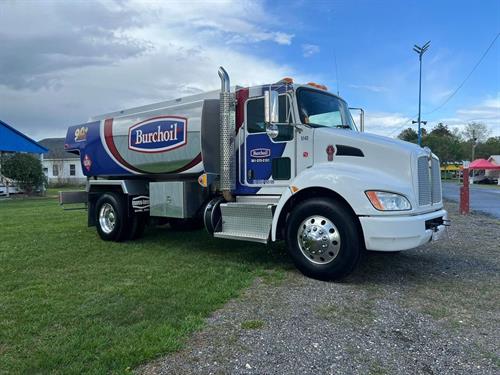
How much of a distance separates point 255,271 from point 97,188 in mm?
4755

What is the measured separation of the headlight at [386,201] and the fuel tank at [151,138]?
9.33 feet

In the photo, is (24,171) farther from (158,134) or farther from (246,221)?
(246,221)

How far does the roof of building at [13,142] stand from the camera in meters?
25.2

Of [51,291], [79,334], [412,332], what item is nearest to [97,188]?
[51,291]

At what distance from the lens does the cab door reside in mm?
6383

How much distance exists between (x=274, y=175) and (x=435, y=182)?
2.33 metres

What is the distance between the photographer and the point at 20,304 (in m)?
4.86

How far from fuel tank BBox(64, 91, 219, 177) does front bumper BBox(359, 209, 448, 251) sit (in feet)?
9.68

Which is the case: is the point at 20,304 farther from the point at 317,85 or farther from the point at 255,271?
the point at 317,85

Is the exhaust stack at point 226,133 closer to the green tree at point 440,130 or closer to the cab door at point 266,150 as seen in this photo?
the cab door at point 266,150

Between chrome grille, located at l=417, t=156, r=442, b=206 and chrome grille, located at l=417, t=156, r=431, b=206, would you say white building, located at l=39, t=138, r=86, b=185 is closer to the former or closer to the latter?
chrome grille, located at l=417, t=156, r=442, b=206

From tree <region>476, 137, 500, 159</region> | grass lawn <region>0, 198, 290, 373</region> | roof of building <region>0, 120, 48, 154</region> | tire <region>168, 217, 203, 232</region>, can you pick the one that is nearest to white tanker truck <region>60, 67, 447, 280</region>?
grass lawn <region>0, 198, 290, 373</region>

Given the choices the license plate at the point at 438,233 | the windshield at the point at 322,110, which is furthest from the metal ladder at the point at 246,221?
the license plate at the point at 438,233

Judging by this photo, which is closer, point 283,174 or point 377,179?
point 377,179
